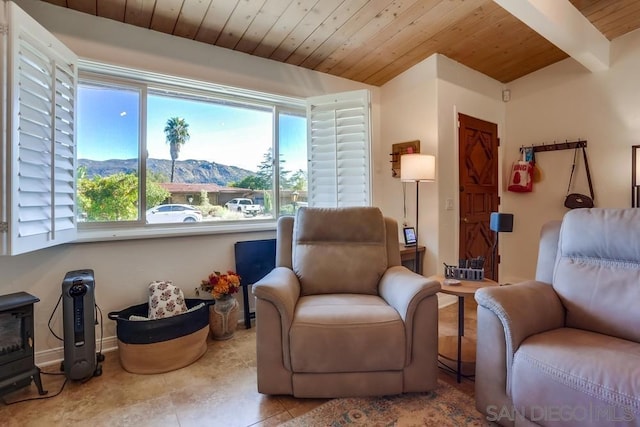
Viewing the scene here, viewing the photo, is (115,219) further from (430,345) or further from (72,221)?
(430,345)

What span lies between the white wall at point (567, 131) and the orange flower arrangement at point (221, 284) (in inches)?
129

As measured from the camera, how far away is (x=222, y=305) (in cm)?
243

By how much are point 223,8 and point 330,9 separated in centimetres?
78

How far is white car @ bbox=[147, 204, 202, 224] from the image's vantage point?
2537mm

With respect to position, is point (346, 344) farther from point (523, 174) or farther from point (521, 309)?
point (523, 174)

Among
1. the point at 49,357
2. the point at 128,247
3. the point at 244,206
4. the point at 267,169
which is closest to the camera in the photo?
the point at 49,357

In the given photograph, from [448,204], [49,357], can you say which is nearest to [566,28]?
[448,204]

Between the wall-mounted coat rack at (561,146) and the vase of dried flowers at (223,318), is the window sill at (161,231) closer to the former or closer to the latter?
the vase of dried flowers at (223,318)

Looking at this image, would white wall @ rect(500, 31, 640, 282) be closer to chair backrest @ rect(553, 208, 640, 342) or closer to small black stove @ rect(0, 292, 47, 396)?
chair backrest @ rect(553, 208, 640, 342)

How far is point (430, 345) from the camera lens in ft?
5.31

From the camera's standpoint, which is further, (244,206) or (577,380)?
(244,206)

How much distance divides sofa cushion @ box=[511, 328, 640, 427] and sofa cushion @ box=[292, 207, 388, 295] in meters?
0.96

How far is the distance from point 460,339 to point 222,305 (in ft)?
5.49

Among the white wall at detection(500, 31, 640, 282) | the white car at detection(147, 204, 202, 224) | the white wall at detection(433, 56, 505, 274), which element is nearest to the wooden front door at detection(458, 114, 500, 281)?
the white wall at detection(433, 56, 505, 274)
